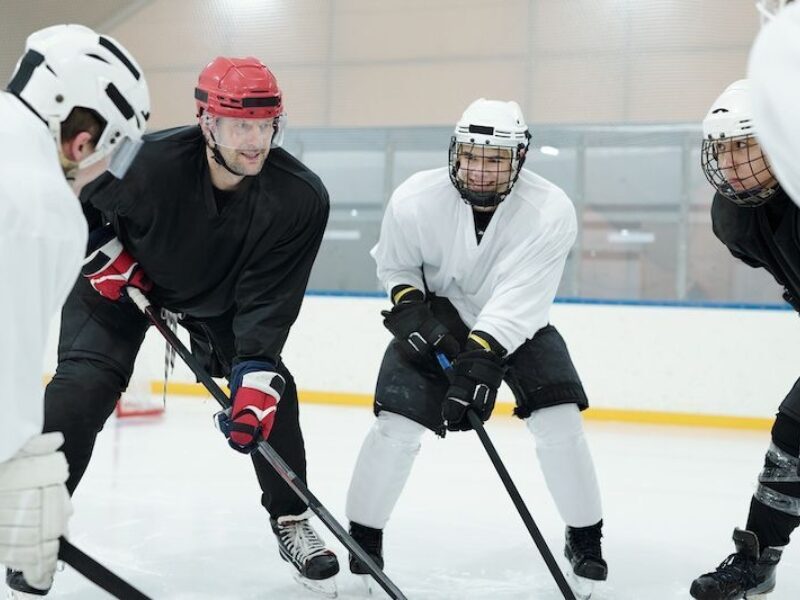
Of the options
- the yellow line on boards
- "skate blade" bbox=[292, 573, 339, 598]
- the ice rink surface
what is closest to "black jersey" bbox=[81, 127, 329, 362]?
"skate blade" bbox=[292, 573, 339, 598]

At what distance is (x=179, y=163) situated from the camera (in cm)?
218

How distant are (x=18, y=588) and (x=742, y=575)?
5.15 feet

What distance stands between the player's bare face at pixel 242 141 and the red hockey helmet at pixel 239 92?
0.06ft

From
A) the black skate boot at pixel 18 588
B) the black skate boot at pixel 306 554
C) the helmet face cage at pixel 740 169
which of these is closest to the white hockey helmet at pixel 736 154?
the helmet face cage at pixel 740 169

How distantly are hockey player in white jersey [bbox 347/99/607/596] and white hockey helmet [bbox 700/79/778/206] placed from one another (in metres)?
0.47

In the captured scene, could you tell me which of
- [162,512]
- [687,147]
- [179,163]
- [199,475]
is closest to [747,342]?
[687,147]

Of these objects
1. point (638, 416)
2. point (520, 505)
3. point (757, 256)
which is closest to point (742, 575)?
point (520, 505)

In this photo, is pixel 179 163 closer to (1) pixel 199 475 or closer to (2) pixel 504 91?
(1) pixel 199 475

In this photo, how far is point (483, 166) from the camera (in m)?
2.30

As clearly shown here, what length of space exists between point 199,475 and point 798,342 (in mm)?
3180

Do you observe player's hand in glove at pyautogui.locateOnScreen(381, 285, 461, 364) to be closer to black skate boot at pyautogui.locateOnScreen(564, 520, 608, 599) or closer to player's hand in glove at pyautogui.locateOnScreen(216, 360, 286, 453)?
player's hand in glove at pyautogui.locateOnScreen(216, 360, 286, 453)

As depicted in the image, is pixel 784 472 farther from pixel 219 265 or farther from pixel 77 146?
pixel 77 146

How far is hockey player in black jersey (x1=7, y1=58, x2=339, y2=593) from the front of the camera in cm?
208

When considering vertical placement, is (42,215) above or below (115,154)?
below
